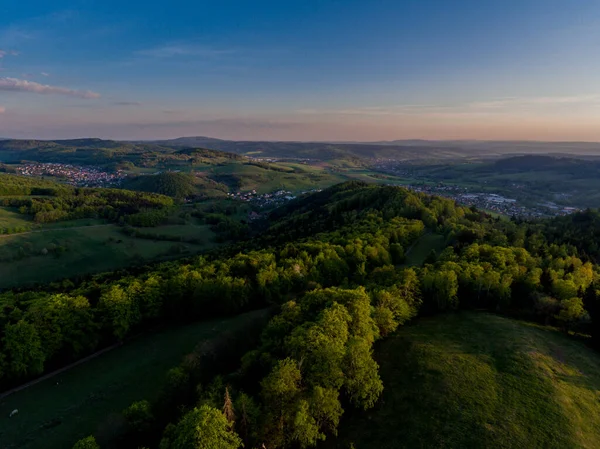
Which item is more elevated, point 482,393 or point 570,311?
point 570,311

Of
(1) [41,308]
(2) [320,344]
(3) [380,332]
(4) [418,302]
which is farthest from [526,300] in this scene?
(1) [41,308]

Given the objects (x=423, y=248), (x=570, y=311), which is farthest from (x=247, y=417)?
(x=423, y=248)

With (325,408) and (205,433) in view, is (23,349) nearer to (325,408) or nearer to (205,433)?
(205,433)

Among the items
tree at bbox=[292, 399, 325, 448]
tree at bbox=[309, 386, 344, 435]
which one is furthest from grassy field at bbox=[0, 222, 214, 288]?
tree at bbox=[292, 399, 325, 448]

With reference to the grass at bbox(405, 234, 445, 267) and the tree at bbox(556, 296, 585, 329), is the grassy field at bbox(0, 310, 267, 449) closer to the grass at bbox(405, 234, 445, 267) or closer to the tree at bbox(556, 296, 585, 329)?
the grass at bbox(405, 234, 445, 267)

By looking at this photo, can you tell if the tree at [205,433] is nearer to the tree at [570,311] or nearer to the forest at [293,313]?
the forest at [293,313]

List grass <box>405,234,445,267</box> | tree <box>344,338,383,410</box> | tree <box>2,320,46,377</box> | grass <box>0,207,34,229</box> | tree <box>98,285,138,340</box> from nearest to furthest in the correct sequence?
tree <box>344,338,383,410</box> < tree <box>2,320,46,377</box> < tree <box>98,285,138,340</box> < grass <box>405,234,445,267</box> < grass <box>0,207,34,229</box>
